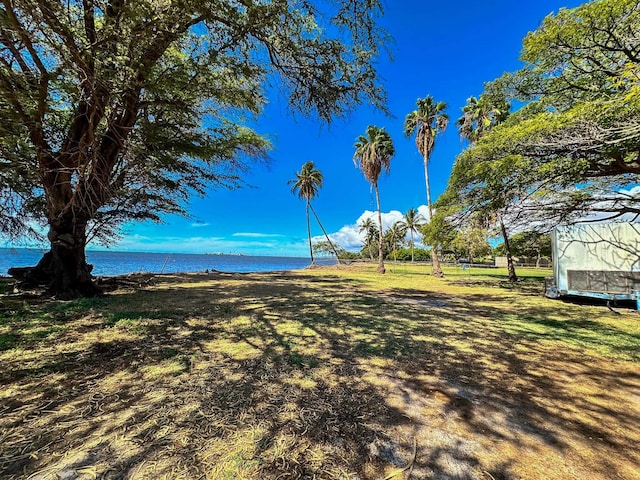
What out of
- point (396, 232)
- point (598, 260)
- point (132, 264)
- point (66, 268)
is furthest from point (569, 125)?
point (132, 264)

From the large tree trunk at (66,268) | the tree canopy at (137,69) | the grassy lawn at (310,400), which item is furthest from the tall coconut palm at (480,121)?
the large tree trunk at (66,268)

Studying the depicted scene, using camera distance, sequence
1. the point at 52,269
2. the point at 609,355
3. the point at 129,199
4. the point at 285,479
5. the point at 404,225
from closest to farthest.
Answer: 1. the point at 285,479
2. the point at 609,355
3. the point at 52,269
4. the point at 129,199
5. the point at 404,225

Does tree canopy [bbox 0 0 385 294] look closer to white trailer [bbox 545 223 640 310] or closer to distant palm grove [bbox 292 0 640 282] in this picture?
distant palm grove [bbox 292 0 640 282]

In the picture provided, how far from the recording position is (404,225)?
48.7m

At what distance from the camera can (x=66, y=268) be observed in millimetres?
7047

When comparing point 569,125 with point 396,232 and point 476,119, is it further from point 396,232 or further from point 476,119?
point 396,232

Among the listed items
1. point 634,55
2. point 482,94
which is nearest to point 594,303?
point 634,55

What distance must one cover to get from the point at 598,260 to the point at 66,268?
44.4 ft

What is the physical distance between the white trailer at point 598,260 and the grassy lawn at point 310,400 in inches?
109

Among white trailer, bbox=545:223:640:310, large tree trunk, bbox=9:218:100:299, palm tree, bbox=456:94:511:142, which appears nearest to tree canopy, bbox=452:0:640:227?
white trailer, bbox=545:223:640:310

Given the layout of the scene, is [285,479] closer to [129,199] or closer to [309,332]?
[309,332]

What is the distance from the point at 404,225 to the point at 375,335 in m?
46.4

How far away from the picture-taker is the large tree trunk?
6.91 m

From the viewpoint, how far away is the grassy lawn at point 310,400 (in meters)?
1.67
